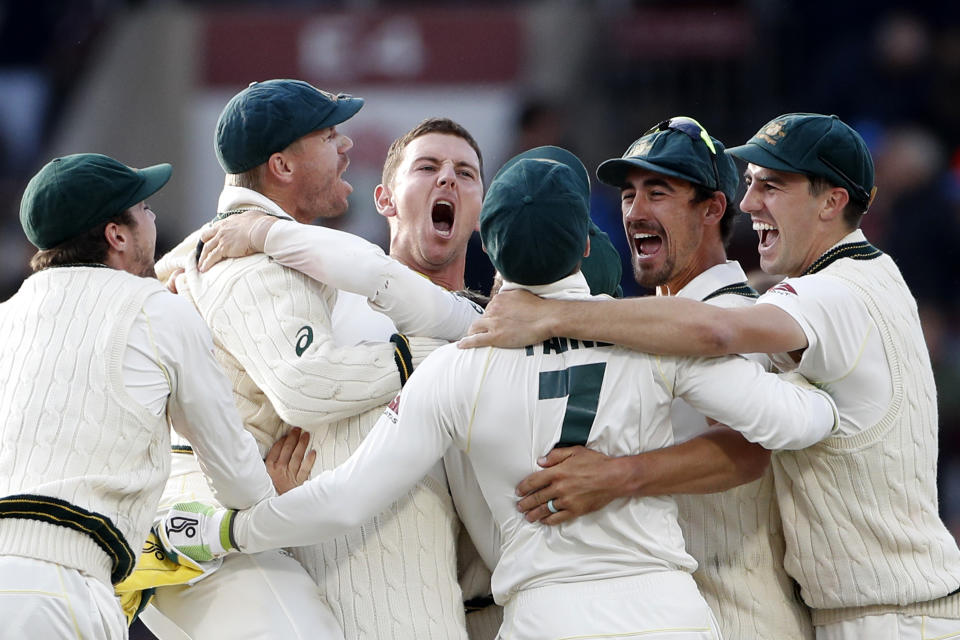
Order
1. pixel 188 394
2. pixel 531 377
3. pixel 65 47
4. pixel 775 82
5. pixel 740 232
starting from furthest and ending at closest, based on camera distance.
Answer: pixel 65 47 → pixel 775 82 → pixel 740 232 → pixel 188 394 → pixel 531 377

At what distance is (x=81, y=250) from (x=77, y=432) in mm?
477

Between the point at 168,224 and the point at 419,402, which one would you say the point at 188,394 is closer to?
the point at 419,402

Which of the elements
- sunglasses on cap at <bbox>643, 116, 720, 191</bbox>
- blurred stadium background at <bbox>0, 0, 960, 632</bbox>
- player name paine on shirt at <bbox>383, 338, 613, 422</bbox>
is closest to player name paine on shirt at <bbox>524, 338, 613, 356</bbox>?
player name paine on shirt at <bbox>383, 338, 613, 422</bbox>

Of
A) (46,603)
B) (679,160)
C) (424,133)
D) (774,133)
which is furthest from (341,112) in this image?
(46,603)

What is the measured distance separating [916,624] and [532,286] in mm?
1286

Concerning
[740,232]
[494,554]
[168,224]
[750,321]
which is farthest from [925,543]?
[168,224]

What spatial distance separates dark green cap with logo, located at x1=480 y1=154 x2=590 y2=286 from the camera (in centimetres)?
281

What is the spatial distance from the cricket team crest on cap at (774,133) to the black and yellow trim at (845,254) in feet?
1.07

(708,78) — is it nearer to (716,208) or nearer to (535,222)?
(716,208)

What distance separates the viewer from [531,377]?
286cm

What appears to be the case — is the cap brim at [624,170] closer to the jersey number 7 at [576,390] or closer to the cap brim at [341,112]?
the cap brim at [341,112]

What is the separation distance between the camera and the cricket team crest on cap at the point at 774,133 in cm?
338

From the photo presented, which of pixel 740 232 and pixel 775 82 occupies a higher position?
pixel 775 82

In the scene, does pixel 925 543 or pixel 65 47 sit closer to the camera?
pixel 925 543
